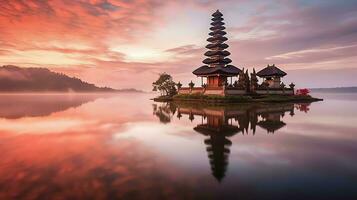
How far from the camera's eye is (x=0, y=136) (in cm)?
1623

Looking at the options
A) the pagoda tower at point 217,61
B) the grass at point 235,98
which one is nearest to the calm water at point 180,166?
the grass at point 235,98

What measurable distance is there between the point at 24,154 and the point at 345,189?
40.0ft

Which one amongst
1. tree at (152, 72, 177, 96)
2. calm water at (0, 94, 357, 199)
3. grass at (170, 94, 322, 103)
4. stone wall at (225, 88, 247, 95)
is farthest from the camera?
tree at (152, 72, 177, 96)

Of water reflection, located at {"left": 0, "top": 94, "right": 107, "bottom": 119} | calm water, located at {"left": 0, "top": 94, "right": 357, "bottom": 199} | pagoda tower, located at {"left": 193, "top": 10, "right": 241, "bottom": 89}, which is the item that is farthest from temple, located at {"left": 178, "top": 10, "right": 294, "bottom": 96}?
calm water, located at {"left": 0, "top": 94, "right": 357, "bottom": 199}

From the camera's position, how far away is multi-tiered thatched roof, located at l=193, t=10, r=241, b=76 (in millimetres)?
55719

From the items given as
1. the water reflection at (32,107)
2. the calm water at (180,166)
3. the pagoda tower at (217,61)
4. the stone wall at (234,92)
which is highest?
the pagoda tower at (217,61)

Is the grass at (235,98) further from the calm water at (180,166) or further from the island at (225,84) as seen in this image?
the calm water at (180,166)

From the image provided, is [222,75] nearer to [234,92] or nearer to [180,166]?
[234,92]

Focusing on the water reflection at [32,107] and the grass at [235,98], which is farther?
the grass at [235,98]

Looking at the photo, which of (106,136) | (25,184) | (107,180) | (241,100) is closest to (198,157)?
(107,180)

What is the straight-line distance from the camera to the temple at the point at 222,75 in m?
51.9

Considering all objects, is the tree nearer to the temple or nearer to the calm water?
the temple

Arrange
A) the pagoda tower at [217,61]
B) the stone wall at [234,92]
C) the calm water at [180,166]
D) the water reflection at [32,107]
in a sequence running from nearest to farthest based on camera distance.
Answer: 1. the calm water at [180,166]
2. the water reflection at [32,107]
3. the stone wall at [234,92]
4. the pagoda tower at [217,61]

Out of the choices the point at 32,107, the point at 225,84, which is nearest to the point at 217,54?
the point at 225,84
